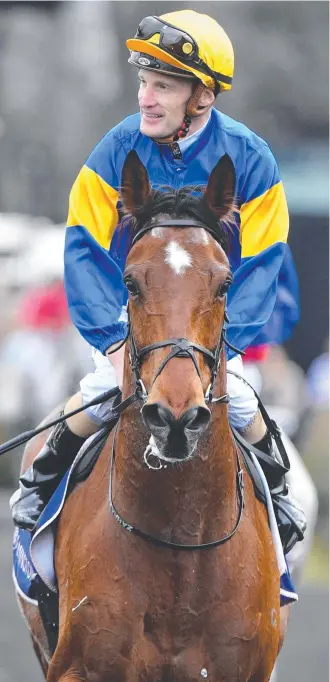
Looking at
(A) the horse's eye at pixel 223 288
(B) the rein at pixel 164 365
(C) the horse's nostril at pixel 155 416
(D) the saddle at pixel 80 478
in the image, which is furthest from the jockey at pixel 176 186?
(C) the horse's nostril at pixel 155 416

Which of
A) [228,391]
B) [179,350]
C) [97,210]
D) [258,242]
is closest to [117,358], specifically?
[228,391]

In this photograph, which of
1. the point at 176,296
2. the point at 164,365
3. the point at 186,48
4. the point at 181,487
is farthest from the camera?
the point at 186,48

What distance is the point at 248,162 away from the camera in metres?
5.52

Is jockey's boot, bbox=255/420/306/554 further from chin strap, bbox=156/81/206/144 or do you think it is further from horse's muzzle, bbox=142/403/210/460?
horse's muzzle, bbox=142/403/210/460

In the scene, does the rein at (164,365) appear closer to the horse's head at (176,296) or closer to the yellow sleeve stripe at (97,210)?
the horse's head at (176,296)

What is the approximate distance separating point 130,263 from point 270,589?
1.36 m

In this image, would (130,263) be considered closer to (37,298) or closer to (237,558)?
(237,558)

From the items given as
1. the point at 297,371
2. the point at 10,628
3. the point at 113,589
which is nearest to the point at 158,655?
the point at 113,589

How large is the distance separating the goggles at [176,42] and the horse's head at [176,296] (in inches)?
22.7

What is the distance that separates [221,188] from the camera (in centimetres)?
491

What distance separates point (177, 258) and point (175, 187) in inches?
39.8

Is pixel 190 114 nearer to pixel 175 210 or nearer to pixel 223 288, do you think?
pixel 175 210

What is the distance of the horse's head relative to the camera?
4.24 metres

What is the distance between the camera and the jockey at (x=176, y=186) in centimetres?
529
